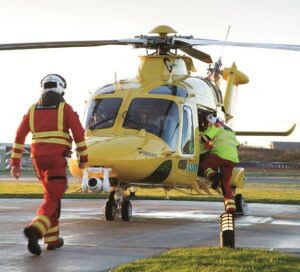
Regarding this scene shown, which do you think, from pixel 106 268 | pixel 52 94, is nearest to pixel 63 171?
pixel 52 94

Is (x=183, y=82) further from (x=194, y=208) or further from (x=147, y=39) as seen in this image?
(x=194, y=208)

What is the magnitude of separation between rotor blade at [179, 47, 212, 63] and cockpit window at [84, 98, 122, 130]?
94.3 inches

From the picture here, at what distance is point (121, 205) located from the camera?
14484mm

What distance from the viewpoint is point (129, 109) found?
14.1 meters

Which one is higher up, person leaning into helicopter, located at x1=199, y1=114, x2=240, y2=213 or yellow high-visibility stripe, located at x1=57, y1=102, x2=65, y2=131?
yellow high-visibility stripe, located at x1=57, y1=102, x2=65, y2=131

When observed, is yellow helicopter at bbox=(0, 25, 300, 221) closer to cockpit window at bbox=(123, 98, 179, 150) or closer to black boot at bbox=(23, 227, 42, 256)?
cockpit window at bbox=(123, 98, 179, 150)

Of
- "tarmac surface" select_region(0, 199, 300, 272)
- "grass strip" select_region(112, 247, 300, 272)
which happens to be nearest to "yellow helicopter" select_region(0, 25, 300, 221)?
"tarmac surface" select_region(0, 199, 300, 272)

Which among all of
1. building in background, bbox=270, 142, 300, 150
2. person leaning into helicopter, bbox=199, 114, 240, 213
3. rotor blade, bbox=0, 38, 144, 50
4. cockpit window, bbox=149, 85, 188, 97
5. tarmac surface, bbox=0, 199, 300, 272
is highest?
building in background, bbox=270, 142, 300, 150

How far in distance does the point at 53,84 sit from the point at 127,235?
3.10 metres

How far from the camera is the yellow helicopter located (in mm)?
12977

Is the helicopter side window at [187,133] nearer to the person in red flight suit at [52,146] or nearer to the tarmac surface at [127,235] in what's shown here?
the tarmac surface at [127,235]

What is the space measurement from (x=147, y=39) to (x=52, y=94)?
20.5 ft

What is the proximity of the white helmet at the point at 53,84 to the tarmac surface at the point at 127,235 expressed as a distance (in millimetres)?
2112

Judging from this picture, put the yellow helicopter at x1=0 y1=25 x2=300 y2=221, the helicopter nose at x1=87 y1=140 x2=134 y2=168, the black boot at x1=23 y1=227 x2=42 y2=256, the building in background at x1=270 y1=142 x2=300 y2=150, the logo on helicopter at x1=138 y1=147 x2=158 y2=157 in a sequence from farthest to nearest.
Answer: the building in background at x1=270 y1=142 x2=300 y2=150 → the logo on helicopter at x1=138 y1=147 x2=158 y2=157 → the yellow helicopter at x1=0 y1=25 x2=300 y2=221 → the helicopter nose at x1=87 y1=140 x2=134 y2=168 → the black boot at x1=23 y1=227 x2=42 y2=256
